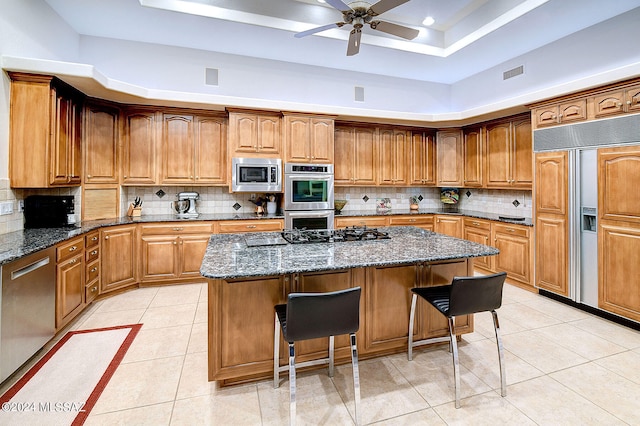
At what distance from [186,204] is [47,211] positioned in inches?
64.6

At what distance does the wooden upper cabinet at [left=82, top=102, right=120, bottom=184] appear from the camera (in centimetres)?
391

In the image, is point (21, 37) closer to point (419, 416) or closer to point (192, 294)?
point (192, 294)

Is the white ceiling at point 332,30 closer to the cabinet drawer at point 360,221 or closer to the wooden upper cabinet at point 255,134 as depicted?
the wooden upper cabinet at point 255,134

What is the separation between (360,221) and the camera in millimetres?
5094

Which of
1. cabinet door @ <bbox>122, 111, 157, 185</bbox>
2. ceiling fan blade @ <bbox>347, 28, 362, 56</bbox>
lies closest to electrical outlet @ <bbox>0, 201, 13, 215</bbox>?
cabinet door @ <bbox>122, 111, 157, 185</bbox>

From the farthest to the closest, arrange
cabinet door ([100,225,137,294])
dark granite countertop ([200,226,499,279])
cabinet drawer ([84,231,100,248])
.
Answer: cabinet door ([100,225,137,294]) < cabinet drawer ([84,231,100,248]) < dark granite countertop ([200,226,499,279])

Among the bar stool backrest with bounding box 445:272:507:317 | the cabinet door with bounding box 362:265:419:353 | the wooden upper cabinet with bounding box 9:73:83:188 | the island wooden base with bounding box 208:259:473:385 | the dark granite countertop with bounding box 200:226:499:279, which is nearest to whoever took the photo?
the dark granite countertop with bounding box 200:226:499:279

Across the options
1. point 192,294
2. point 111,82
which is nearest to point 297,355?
point 192,294

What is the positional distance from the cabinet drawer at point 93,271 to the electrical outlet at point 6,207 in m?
0.86

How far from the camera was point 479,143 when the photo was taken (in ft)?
17.2

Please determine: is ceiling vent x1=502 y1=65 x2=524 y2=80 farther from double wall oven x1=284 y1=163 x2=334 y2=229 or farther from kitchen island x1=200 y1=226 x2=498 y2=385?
kitchen island x1=200 y1=226 x2=498 y2=385

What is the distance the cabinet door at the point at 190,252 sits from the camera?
4246 millimetres

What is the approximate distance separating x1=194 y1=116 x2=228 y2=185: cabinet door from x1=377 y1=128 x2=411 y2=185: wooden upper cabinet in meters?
2.67

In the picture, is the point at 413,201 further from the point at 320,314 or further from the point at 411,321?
the point at 320,314
